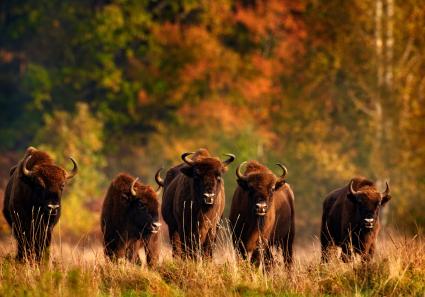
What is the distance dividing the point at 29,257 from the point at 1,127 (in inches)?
1315

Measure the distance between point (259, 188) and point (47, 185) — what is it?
334 centimetres

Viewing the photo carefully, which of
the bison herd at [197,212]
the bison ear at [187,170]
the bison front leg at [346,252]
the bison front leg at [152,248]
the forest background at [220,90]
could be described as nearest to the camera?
the bison herd at [197,212]

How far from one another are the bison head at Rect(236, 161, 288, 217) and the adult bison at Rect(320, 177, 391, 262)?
1165 mm

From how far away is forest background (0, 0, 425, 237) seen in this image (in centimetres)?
4372

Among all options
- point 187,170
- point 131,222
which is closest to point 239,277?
point 187,170

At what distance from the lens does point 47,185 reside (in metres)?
20.2

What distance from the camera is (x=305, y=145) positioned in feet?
151

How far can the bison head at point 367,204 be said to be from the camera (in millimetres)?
20875

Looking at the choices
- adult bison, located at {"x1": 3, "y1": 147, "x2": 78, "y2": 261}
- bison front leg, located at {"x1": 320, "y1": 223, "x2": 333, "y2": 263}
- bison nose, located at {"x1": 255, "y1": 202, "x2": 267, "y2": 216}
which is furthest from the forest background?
bison nose, located at {"x1": 255, "y1": 202, "x2": 267, "y2": 216}

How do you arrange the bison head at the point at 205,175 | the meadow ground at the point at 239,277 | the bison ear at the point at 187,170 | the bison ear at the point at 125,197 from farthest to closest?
1. the bison ear at the point at 125,197
2. the bison ear at the point at 187,170
3. the bison head at the point at 205,175
4. the meadow ground at the point at 239,277

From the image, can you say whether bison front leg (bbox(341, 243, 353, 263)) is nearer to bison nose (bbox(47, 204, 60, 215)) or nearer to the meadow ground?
the meadow ground

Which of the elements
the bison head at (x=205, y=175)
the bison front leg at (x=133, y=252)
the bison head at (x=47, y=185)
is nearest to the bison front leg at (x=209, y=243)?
the bison head at (x=205, y=175)

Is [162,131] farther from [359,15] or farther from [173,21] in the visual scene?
[359,15]

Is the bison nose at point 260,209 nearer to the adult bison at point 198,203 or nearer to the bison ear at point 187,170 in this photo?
the adult bison at point 198,203
